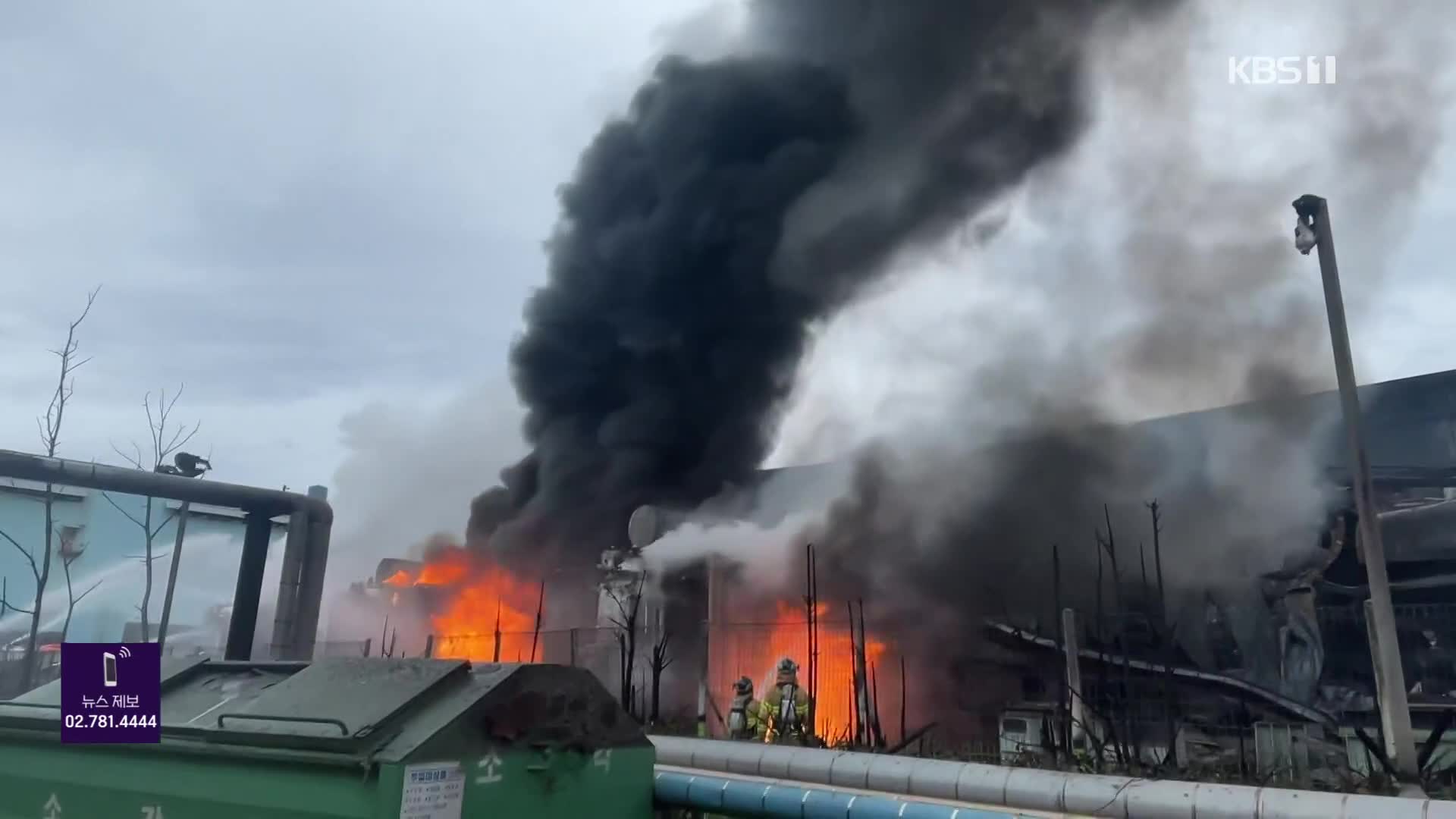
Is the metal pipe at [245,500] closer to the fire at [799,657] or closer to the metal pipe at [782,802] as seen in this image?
the fire at [799,657]

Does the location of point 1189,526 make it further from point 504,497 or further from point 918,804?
point 504,497

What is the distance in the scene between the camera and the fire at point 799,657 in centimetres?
1475

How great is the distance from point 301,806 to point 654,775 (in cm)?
152

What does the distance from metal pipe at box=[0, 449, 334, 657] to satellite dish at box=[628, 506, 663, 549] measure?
9.04m

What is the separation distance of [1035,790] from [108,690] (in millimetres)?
6545

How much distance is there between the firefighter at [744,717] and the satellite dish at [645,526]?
6509 mm

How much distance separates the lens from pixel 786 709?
43.7 ft

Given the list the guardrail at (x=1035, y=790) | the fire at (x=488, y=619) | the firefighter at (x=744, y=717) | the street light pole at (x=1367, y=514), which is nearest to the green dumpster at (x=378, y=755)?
the guardrail at (x=1035, y=790)

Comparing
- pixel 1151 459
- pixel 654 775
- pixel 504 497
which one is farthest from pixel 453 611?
pixel 654 775

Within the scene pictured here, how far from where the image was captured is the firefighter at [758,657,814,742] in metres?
12.3

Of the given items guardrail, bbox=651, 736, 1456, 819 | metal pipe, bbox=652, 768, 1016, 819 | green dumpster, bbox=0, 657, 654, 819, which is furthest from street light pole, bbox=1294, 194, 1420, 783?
green dumpster, bbox=0, 657, 654, 819

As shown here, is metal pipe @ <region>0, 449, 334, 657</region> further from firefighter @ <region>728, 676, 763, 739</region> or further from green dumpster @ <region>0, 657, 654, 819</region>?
firefighter @ <region>728, 676, 763, 739</region>

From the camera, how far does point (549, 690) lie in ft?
13.0

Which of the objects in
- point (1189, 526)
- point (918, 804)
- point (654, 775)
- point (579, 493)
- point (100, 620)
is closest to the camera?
point (918, 804)
